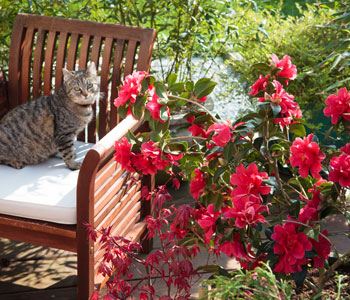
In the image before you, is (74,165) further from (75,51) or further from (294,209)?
(294,209)

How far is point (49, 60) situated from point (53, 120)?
0.34m

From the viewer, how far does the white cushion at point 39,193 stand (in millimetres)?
1911

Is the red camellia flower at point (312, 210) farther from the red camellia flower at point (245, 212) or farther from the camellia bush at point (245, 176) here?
the red camellia flower at point (245, 212)

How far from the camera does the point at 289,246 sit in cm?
136

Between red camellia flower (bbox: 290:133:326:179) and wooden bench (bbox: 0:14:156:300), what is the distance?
2.16 feet

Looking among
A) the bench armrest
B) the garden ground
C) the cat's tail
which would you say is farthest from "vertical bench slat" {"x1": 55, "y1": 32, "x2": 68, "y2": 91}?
the garden ground

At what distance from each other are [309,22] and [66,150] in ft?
5.51

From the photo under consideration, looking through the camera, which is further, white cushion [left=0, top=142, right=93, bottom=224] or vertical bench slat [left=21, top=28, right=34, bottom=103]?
vertical bench slat [left=21, top=28, right=34, bottom=103]

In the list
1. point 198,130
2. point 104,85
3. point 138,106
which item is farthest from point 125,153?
point 104,85

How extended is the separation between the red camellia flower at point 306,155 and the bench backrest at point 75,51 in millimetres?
1114

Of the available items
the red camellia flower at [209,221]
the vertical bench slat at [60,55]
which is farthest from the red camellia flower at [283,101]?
the vertical bench slat at [60,55]

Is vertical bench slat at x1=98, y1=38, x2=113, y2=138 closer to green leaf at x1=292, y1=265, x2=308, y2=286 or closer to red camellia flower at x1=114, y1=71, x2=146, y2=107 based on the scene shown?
red camellia flower at x1=114, y1=71, x2=146, y2=107

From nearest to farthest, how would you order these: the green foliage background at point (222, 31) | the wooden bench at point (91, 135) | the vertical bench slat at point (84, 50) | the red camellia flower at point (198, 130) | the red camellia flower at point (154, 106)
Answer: the red camellia flower at point (154, 106), the red camellia flower at point (198, 130), the wooden bench at point (91, 135), the vertical bench slat at point (84, 50), the green foliage background at point (222, 31)

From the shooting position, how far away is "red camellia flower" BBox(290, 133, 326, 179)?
4.37 ft
